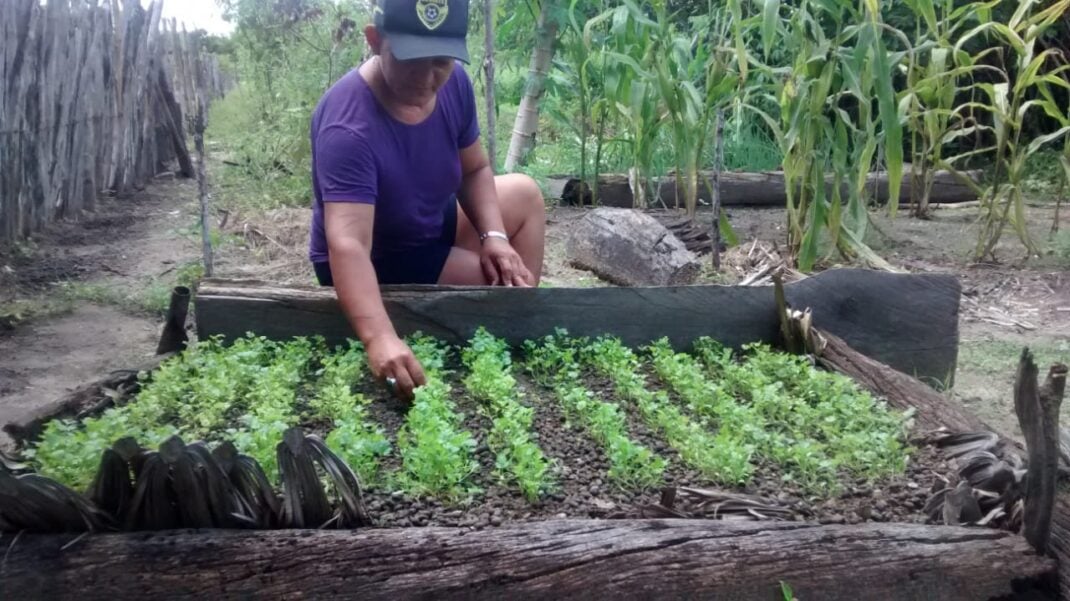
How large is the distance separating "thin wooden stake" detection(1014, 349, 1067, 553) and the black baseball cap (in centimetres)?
151

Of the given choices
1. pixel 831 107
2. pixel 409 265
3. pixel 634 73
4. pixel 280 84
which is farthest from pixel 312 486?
pixel 280 84

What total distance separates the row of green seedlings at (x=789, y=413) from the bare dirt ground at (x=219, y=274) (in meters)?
1.08

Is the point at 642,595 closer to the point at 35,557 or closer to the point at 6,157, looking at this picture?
the point at 35,557

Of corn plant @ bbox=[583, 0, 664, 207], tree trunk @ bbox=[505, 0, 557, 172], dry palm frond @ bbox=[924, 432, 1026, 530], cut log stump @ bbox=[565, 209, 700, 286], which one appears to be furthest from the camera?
tree trunk @ bbox=[505, 0, 557, 172]

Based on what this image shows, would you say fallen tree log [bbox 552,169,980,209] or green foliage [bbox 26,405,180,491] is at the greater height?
fallen tree log [bbox 552,169,980,209]

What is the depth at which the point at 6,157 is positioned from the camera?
5.95 m

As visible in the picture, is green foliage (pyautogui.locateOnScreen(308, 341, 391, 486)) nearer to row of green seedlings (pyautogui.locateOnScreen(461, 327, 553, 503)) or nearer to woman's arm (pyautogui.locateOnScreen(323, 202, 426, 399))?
woman's arm (pyautogui.locateOnScreen(323, 202, 426, 399))

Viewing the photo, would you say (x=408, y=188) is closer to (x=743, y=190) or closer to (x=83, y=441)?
Answer: (x=83, y=441)

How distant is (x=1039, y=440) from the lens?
1.79 metres

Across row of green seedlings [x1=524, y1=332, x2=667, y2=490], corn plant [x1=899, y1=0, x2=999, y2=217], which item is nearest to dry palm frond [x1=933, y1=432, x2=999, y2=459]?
row of green seedlings [x1=524, y1=332, x2=667, y2=490]

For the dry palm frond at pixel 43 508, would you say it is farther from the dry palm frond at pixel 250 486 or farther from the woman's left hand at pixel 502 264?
the woman's left hand at pixel 502 264

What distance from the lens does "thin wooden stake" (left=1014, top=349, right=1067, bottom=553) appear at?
177 cm

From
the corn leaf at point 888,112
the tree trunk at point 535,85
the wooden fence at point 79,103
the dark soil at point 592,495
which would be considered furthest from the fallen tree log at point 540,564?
the tree trunk at point 535,85

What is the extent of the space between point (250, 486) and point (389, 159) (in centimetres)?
128
